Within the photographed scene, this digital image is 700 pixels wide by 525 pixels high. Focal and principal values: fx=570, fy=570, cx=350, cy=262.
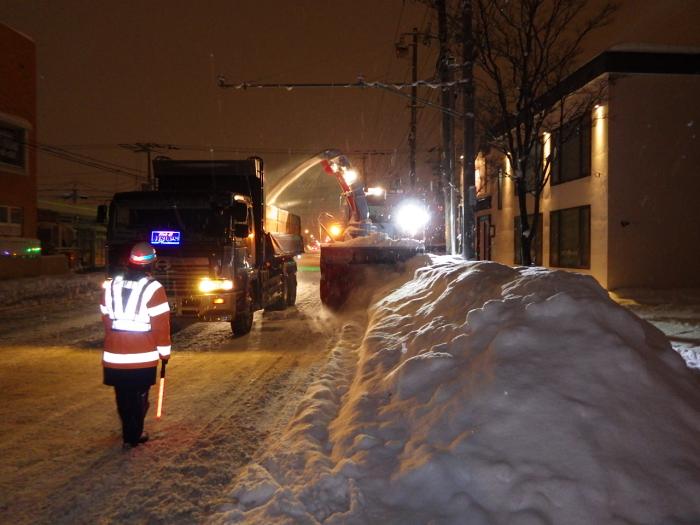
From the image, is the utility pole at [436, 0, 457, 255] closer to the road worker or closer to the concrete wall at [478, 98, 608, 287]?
the concrete wall at [478, 98, 608, 287]

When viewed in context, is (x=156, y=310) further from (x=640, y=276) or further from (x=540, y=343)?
(x=640, y=276)

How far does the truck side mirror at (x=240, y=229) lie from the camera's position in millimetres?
10887

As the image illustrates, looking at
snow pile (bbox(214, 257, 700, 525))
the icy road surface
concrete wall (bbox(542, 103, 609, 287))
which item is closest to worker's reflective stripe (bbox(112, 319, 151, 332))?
the icy road surface

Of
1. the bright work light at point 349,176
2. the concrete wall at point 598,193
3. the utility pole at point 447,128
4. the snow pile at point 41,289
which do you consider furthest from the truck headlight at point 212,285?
the concrete wall at point 598,193

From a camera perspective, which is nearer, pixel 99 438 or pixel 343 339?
pixel 99 438

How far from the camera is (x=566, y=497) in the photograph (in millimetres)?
3385

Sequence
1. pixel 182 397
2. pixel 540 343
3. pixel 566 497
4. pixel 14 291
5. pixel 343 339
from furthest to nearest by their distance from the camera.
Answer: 1. pixel 14 291
2. pixel 343 339
3. pixel 182 397
4. pixel 540 343
5. pixel 566 497

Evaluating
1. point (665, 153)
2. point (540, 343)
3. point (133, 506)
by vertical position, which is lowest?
point (133, 506)

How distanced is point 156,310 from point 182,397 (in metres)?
2.14

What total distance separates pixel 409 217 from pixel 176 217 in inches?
496

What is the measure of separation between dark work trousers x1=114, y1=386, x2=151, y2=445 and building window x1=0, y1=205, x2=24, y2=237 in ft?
88.9

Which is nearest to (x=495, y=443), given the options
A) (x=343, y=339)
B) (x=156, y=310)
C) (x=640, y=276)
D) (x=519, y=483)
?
(x=519, y=483)

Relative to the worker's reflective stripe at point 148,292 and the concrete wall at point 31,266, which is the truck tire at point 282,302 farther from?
the concrete wall at point 31,266

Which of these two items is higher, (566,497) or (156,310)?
(156,310)
